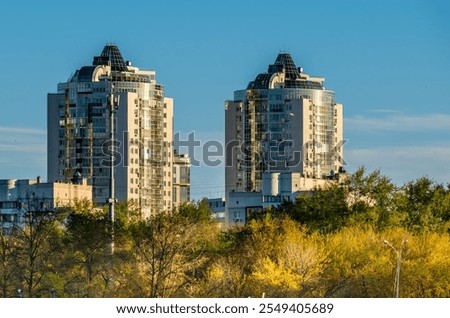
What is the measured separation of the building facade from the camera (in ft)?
394

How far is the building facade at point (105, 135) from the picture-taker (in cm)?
12019

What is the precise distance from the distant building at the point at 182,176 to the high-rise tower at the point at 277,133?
22.9ft

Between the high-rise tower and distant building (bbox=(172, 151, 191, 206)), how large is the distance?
698 centimetres

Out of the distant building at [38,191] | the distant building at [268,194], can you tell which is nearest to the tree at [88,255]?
the distant building at [38,191]

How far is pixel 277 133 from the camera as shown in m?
126

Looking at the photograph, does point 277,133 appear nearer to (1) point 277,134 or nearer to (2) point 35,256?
(1) point 277,134

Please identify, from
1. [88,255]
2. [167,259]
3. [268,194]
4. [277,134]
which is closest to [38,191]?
[268,194]

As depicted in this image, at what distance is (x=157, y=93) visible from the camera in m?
125

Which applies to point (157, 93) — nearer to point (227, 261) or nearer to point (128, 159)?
point (128, 159)

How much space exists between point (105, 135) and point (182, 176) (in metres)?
18.6

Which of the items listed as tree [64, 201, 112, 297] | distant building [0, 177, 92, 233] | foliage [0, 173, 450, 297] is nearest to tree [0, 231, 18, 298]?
foliage [0, 173, 450, 297]

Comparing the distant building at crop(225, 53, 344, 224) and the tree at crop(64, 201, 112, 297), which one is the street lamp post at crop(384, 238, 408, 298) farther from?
the distant building at crop(225, 53, 344, 224)
